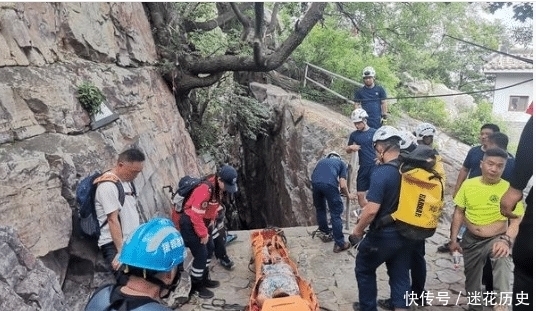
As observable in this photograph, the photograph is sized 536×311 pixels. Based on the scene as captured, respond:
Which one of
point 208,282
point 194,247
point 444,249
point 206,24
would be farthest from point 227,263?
point 206,24

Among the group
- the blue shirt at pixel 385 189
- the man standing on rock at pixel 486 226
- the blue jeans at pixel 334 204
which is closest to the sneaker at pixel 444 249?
the blue jeans at pixel 334 204

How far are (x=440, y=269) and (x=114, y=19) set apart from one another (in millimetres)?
6328

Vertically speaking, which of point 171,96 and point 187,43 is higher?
point 187,43

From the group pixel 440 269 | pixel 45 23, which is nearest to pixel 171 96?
pixel 45 23

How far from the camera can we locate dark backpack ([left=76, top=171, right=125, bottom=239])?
155 inches

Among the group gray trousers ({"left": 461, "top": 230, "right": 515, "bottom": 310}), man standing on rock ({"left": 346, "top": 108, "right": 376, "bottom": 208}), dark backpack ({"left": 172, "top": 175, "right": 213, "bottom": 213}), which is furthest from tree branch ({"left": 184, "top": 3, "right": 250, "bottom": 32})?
gray trousers ({"left": 461, "top": 230, "right": 515, "bottom": 310})

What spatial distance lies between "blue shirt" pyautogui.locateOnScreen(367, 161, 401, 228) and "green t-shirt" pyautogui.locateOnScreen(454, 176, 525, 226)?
838 mm

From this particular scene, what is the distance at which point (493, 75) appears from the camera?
62.8 feet

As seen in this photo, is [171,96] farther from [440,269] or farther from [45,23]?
[440,269]

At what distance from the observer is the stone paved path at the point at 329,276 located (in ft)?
17.0

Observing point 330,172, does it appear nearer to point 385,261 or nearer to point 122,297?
point 385,261

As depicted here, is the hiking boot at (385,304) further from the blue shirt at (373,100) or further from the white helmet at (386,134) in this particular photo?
the blue shirt at (373,100)

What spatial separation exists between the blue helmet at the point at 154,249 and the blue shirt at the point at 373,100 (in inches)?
292

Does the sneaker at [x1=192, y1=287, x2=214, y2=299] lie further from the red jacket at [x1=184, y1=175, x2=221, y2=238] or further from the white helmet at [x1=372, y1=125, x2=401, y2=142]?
the white helmet at [x1=372, y1=125, x2=401, y2=142]
